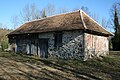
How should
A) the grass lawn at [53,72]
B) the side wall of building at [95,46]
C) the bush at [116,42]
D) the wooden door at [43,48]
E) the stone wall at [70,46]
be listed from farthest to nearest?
1. the bush at [116,42]
2. the wooden door at [43,48]
3. the side wall of building at [95,46]
4. the stone wall at [70,46]
5. the grass lawn at [53,72]

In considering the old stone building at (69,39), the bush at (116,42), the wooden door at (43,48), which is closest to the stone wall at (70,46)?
the old stone building at (69,39)

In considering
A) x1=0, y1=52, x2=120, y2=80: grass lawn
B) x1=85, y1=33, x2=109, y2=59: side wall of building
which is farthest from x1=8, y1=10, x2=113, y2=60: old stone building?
x1=0, y1=52, x2=120, y2=80: grass lawn

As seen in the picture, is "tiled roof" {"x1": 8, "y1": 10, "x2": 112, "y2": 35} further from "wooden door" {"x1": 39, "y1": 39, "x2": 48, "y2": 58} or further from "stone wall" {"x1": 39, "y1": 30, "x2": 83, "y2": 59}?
"wooden door" {"x1": 39, "y1": 39, "x2": 48, "y2": 58}

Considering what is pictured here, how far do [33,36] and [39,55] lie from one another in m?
2.70

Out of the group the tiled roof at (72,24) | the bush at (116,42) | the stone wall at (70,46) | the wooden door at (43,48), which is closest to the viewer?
the stone wall at (70,46)

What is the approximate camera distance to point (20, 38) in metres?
26.8

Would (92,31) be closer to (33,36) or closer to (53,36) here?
(53,36)

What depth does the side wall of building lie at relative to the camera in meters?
19.7

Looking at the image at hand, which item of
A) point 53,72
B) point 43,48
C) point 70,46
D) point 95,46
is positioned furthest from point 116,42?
point 53,72

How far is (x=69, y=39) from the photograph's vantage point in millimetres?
20016

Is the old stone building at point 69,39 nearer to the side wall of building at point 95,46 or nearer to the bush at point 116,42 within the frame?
the side wall of building at point 95,46

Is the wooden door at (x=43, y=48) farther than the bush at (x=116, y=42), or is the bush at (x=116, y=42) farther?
the bush at (x=116, y=42)

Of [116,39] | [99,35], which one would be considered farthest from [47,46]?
[116,39]

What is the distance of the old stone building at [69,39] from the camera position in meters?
19.4
